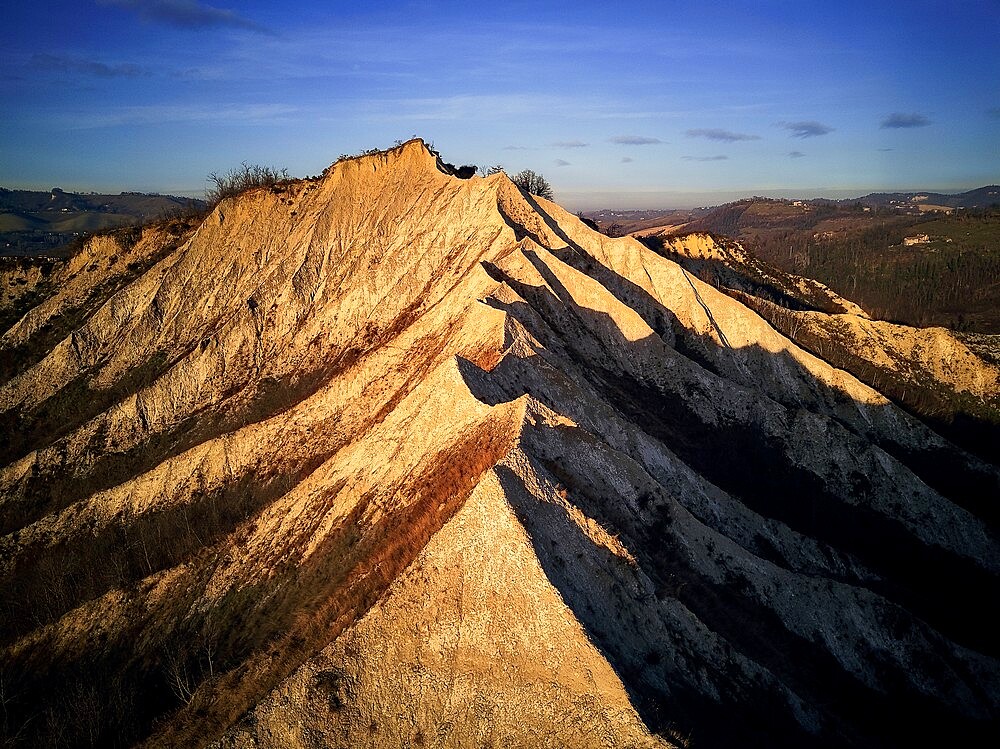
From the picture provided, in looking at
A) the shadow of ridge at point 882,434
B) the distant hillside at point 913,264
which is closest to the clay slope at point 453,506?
the shadow of ridge at point 882,434

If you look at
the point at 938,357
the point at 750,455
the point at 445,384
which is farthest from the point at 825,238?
the point at 445,384

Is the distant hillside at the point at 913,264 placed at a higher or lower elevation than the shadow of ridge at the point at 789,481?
higher

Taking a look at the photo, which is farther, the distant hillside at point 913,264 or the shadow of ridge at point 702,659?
the distant hillside at point 913,264

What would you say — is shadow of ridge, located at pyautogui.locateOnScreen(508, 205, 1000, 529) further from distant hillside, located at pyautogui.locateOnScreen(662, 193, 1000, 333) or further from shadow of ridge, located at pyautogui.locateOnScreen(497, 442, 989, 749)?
distant hillside, located at pyautogui.locateOnScreen(662, 193, 1000, 333)

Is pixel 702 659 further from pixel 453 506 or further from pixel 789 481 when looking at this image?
pixel 789 481

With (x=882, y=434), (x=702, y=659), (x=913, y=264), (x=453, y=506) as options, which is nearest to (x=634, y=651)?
(x=702, y=659)

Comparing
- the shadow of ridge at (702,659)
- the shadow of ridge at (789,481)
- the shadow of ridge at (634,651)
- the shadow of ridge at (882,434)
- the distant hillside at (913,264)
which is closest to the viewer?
the shadow of ridge at (634,651)

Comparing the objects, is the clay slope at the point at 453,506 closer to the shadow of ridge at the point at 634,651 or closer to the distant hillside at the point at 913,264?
the shadow of ridge at the point at 634,651

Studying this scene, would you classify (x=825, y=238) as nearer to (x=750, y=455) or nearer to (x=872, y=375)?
(x=872, y=375)

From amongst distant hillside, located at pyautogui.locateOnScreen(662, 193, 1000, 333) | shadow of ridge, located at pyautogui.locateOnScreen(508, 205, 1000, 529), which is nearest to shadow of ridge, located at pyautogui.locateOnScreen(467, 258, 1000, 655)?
shadow of ridge, located at pyautogui.locateOnScreen(508, 205, 1000, 529)
